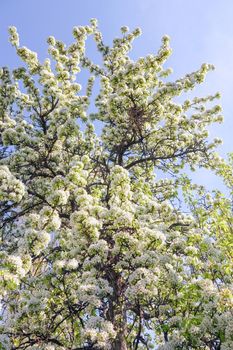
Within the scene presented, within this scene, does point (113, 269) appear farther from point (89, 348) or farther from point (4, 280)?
point (4, 280)

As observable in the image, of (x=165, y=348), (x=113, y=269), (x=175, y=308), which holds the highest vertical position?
(x=113, y=269)

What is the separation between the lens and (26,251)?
10.4 meters

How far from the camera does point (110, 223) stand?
12.1 metres

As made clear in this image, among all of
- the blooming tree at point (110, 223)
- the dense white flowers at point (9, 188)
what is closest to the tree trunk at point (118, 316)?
the blooming tree at point (110, 223)

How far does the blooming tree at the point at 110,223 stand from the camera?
9.92 meters

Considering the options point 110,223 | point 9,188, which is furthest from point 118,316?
point 9,188

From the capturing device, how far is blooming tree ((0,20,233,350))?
9.92 m

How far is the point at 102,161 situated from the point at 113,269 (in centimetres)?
707

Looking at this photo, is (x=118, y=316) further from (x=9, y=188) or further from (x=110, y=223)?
(x=9, y=188)

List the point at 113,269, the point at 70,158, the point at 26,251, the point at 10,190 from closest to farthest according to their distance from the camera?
the point at 26,251, the point at 113,269, the point at 10,190, the point at 70,158

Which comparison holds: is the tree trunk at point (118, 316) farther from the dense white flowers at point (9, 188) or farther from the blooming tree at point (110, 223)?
the dense white flowers at point (9, 188)

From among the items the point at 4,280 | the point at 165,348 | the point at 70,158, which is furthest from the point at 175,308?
the point at 70,158

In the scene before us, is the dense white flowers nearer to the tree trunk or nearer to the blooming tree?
the blooming tree

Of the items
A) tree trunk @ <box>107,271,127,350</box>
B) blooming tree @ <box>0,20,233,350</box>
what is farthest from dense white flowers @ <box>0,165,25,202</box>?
tree trunk @ <box>107,271,127,350</box>
